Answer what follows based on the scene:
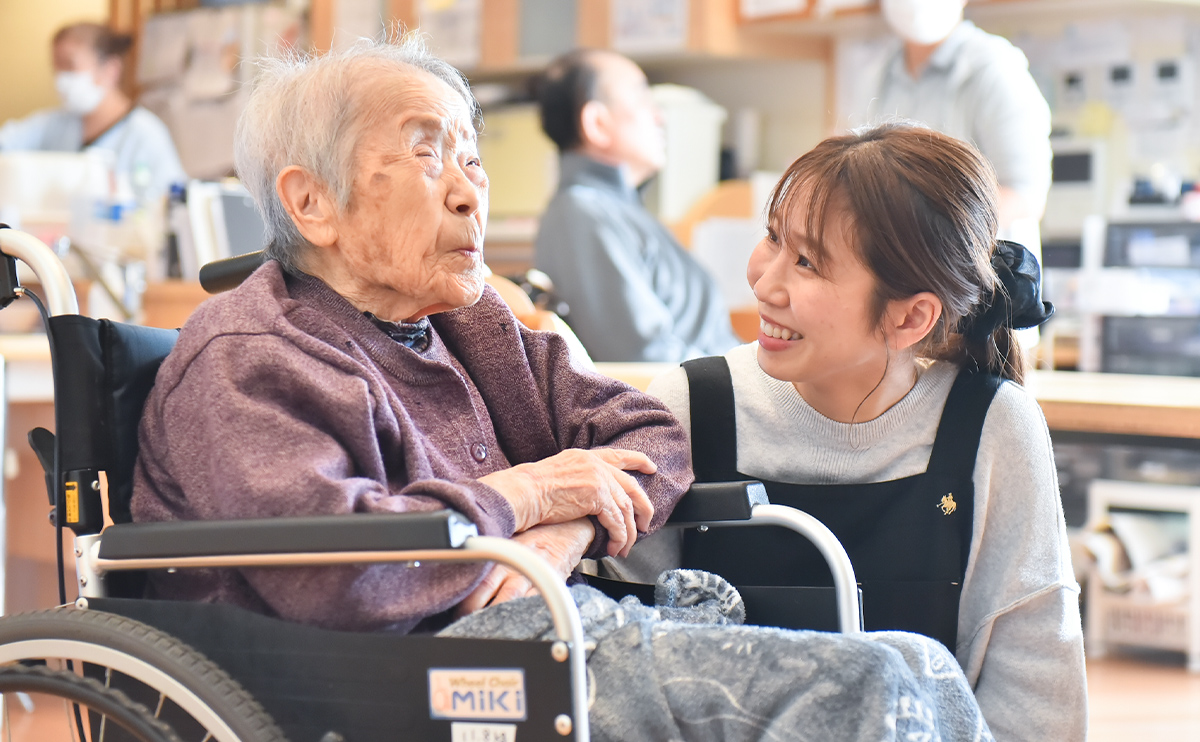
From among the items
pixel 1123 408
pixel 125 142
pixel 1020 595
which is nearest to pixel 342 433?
pixel 1020 595

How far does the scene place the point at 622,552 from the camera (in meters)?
1.19

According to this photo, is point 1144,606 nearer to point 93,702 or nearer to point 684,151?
point 684,151

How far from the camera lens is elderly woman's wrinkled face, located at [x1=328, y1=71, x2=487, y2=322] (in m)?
1.18

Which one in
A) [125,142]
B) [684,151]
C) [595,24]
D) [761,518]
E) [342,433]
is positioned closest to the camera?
[342,433]

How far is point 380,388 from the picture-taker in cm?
111

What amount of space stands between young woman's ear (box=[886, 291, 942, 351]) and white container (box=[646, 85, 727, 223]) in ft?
8.96

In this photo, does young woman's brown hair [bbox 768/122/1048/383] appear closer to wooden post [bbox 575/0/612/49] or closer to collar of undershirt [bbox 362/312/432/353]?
collar of undershirt [bbox 362/312/432/353]

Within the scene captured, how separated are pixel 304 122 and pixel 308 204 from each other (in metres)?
0.08

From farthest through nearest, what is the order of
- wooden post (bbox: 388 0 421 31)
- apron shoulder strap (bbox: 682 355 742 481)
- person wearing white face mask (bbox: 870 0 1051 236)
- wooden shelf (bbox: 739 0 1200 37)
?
wooden post (bbox: 388 0 421 31)
wooden shelf (bbox: 739 0 1200 37)
person wearing white face mask (bbox: 870 0 1051 236)
apron shoulder strap (bbox: 682 355 742 481)

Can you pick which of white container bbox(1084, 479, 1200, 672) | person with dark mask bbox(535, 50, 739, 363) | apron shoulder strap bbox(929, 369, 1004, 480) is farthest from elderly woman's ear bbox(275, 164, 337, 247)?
white container bbox(1084, 479, 1200, 672)

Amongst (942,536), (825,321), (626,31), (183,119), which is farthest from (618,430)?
(183,119)

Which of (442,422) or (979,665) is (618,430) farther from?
(979,665)

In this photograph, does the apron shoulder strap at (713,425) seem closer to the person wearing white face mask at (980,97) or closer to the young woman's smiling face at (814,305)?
the young woman's smiling face at (814,305)

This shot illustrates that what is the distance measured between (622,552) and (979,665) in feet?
1.27
